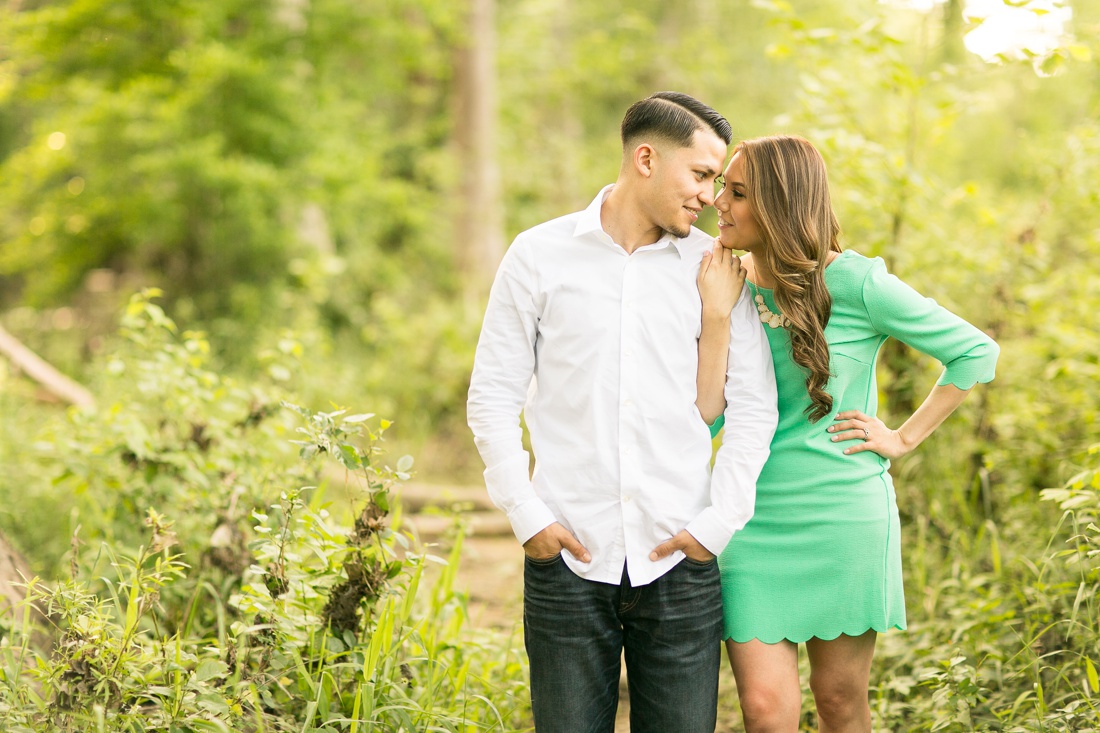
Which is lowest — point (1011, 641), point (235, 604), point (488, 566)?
point (488, 566)

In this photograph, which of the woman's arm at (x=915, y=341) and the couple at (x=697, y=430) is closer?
the couple at (x=697, y=430)

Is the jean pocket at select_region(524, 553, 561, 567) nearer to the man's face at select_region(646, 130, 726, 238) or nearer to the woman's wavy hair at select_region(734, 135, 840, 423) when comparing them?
the woman's wavy hair at select_region(734, 135, 840, 423)

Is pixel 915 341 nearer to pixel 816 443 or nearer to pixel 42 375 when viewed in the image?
→ pixel 816 443

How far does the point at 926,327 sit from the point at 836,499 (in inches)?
22.1

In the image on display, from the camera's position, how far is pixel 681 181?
261 cm

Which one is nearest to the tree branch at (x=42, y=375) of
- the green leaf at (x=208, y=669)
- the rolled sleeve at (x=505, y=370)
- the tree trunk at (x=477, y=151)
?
the green leaf at (x=208, y=669)

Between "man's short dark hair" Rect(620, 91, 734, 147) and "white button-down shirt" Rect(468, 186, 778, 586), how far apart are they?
29 centimetres

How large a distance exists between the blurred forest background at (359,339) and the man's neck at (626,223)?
890 millimetres

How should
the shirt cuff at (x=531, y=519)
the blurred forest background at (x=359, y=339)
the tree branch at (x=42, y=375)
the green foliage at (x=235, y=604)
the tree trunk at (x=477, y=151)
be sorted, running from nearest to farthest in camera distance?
the shirt cuff at (x=531, y=519) → the green foliage at (x=235, y=604) → the blurred forest background at (x=359, y=339) → the tree branch at (x=42, y=375) → the tree trunk at (x=477, y=151)

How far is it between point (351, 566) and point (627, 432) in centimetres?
114

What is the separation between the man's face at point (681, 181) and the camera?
261cm

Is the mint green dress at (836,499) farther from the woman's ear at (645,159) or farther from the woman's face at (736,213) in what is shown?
the woman's ear at (645,159)

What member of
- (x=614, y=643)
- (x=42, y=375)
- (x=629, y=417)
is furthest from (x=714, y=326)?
(x=42, y=375)

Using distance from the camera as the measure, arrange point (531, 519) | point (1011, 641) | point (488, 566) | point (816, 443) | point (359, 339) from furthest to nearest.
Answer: point (359, 339)
point (488, 566)
point (1011, 641)
point (816, 443)
point (531, 519)
